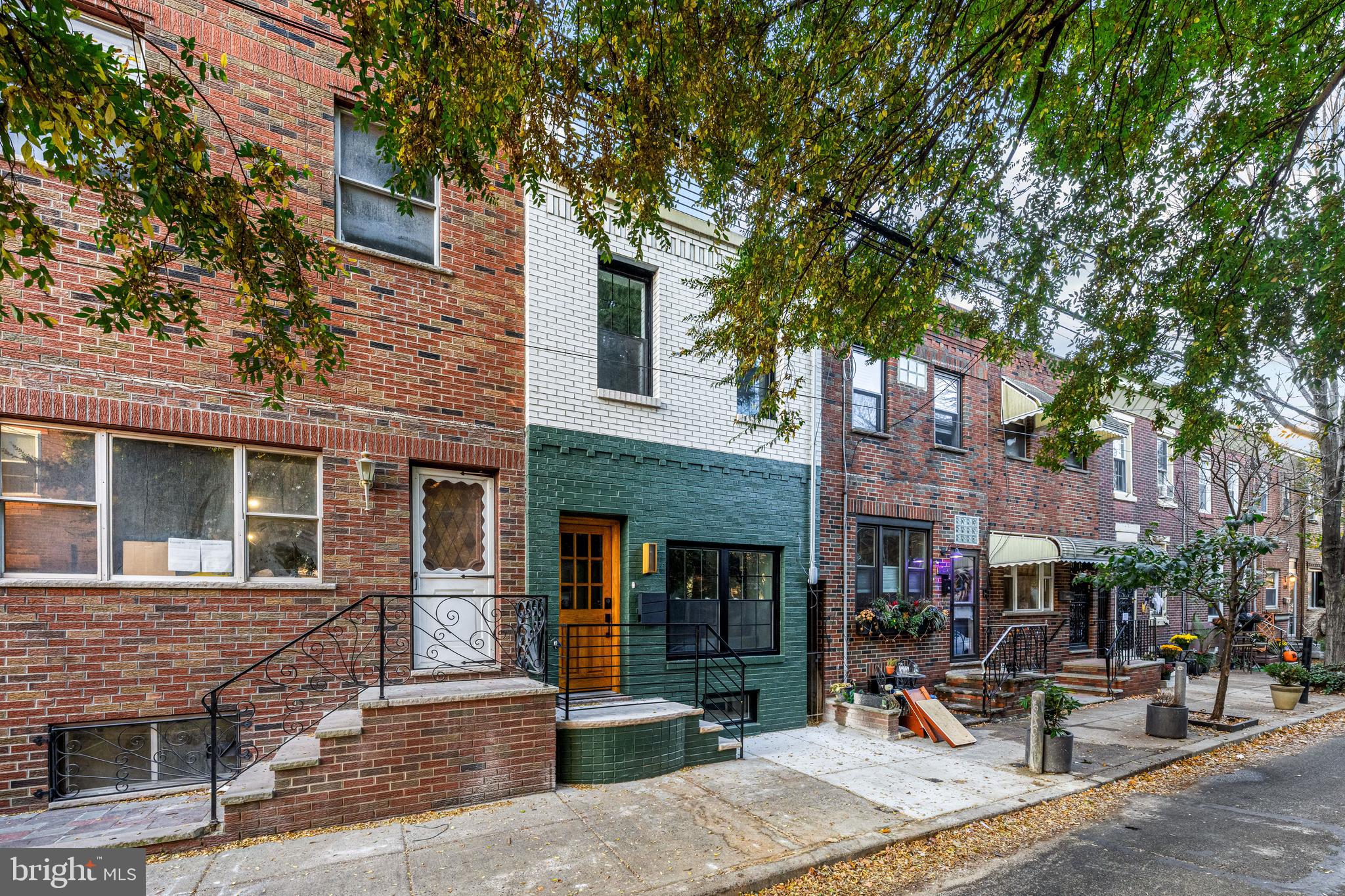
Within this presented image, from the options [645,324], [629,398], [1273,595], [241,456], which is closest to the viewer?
[241,456]

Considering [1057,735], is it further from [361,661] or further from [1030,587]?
[361,661]

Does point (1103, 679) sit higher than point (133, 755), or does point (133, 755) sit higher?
point (133, 755)

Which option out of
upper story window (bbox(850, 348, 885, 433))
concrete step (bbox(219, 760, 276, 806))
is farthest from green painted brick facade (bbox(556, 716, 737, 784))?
upper story window (bbox(850, 348, 885, 433))

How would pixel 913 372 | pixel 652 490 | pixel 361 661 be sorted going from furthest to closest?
pixel 913 372 → pixel 652 490 → pixel 361 661

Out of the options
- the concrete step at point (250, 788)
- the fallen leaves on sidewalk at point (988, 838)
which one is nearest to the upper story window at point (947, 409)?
the fallen leaves on sidewalk at point (988, 838)

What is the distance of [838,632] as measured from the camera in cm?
1028

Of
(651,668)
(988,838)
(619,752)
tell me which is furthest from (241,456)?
(988,838)

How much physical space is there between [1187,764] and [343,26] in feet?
38.7

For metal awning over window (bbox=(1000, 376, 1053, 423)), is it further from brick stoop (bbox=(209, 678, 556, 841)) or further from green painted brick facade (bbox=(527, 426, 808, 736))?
brick stoop (bbox=(209, 678, 556, 841))

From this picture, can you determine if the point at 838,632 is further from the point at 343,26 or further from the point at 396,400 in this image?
the point at 343,26

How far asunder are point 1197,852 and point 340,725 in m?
7.43

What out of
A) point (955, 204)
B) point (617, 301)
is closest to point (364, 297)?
point (617, 301)

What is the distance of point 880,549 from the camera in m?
11.2

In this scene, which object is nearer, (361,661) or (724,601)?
(361,661)
